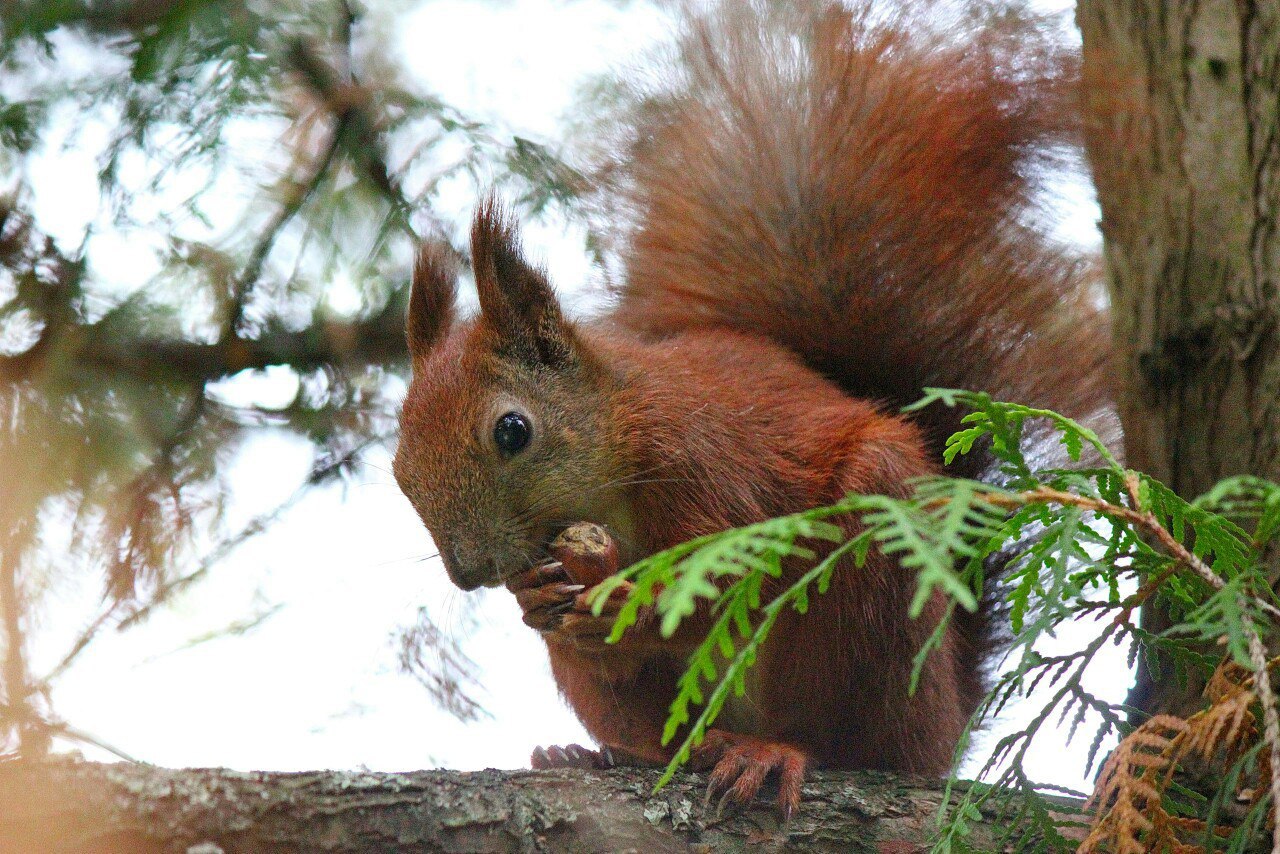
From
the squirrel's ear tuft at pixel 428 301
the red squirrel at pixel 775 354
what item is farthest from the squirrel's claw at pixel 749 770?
the squirrel's ear tuft at pixel 428 301

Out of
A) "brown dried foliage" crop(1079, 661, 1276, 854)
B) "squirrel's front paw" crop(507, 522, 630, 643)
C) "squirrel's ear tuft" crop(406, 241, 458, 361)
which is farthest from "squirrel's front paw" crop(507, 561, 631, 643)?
"brown dried foliage" crop(1079, 661, 1276, 854)

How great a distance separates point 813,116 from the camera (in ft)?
7.70

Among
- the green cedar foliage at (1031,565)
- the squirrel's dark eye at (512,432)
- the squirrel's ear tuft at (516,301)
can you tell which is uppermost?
the squirrel's ear tuft at (516,301)

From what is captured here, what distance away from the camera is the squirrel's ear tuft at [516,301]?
2.15m

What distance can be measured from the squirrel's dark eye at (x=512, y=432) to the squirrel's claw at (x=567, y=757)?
520mm

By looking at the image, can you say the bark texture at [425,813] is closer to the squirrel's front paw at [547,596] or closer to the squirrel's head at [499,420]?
the squirrel's front paw at [547,596]

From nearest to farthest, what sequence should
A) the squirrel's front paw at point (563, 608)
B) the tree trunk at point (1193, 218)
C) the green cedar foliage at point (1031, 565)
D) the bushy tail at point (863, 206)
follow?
the green cedar foliage at point (1031, 565) → the tree trunk at point (1193, 218) → the squirrel's front paw at point (563, 608) → the bushy tail at point (863, 206)

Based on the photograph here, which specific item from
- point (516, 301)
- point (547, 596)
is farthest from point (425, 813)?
point (516, 301)

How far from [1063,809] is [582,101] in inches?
64.4

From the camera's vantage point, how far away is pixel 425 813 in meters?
1.39

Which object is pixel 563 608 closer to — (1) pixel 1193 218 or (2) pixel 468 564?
(2) pixel 468 564

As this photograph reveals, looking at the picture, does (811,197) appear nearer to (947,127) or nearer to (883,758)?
(947,127)

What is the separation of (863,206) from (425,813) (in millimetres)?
1457

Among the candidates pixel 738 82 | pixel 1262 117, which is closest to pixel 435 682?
pixel 738 82
